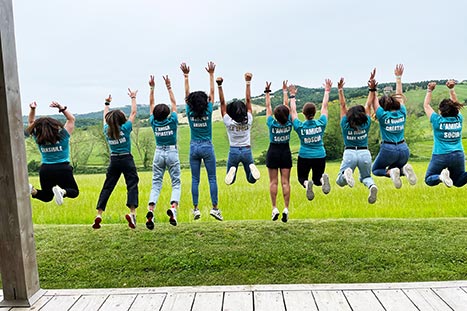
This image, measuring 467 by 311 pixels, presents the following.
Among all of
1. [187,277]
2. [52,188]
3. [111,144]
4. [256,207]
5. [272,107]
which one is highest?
[272,107]

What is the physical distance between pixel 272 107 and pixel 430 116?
1961 mm

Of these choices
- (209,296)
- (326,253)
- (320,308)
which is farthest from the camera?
(326,253)

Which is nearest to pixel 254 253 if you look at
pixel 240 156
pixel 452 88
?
pixel 240 156

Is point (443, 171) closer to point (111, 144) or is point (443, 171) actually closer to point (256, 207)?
point (256, 207)

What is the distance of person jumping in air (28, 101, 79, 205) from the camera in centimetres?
535

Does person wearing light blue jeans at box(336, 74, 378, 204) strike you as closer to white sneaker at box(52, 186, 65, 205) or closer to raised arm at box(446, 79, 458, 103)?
raised arm at box(446, 79, 458, 103)

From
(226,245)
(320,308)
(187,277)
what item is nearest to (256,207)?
(226,245)

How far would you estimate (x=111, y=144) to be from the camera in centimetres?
553

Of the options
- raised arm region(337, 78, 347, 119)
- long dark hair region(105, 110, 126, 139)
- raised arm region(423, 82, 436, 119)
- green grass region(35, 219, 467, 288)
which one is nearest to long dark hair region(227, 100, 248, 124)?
raised arm region(337, 78, 347, 119)

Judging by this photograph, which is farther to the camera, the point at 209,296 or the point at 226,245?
the point at 226,245

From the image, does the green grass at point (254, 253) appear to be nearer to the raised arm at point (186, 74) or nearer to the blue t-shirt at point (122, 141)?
the blue t-shirt at point (122, 141)

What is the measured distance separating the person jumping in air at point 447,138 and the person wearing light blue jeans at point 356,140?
762 mm

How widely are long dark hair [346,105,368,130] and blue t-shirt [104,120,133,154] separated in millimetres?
2660

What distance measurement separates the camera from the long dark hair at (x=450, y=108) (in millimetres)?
5520
